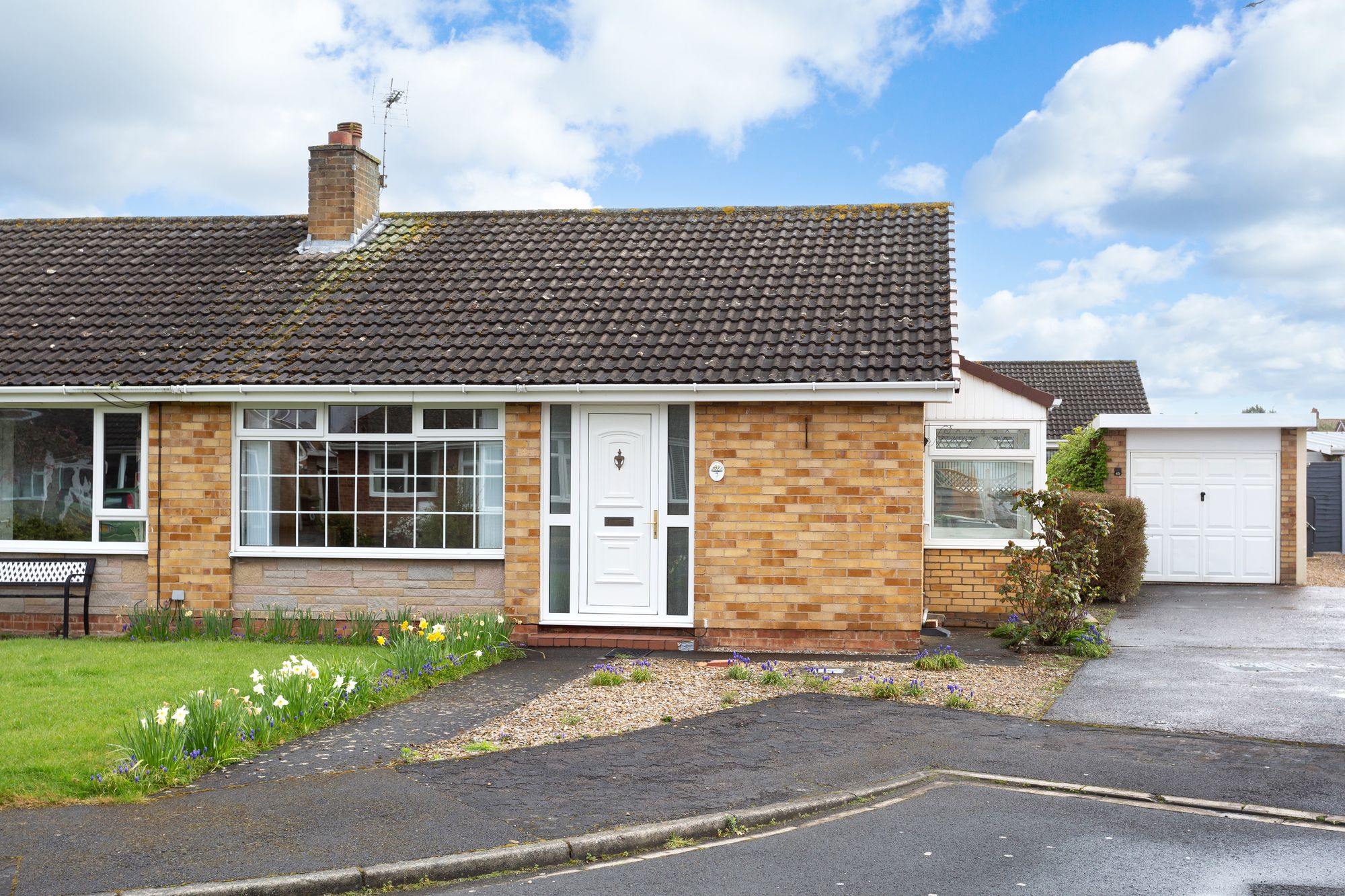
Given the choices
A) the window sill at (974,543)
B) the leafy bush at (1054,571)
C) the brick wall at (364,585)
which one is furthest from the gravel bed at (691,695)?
the window sill at (974,543)

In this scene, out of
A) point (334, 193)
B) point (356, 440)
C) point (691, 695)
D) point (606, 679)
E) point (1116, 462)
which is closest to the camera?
point (691, 695)

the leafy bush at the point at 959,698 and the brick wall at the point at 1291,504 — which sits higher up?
the brick wall at the point at 1291,504

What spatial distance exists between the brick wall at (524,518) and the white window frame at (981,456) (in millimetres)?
5159

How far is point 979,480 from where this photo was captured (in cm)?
1467

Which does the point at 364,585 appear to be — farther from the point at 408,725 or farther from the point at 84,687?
the point at 408,725

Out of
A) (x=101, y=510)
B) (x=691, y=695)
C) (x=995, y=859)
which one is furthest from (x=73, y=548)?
(x=995, y=859)

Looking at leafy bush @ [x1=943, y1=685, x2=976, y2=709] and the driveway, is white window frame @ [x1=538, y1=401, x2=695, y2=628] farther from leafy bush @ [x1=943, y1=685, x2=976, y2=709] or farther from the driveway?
the driveway

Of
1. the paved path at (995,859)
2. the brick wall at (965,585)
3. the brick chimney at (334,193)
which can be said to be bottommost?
the paved path at (995,859)

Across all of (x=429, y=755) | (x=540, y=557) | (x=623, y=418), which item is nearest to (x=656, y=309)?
(x=623, y=418)

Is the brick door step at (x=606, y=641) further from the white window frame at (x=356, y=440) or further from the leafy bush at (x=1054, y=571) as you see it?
the leafy bush at (x=1054, y=571)

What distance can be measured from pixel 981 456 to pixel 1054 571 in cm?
276

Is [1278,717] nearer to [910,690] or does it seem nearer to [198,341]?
[910,690]

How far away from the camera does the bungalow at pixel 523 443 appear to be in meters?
11.8

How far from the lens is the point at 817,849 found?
5840 mm
